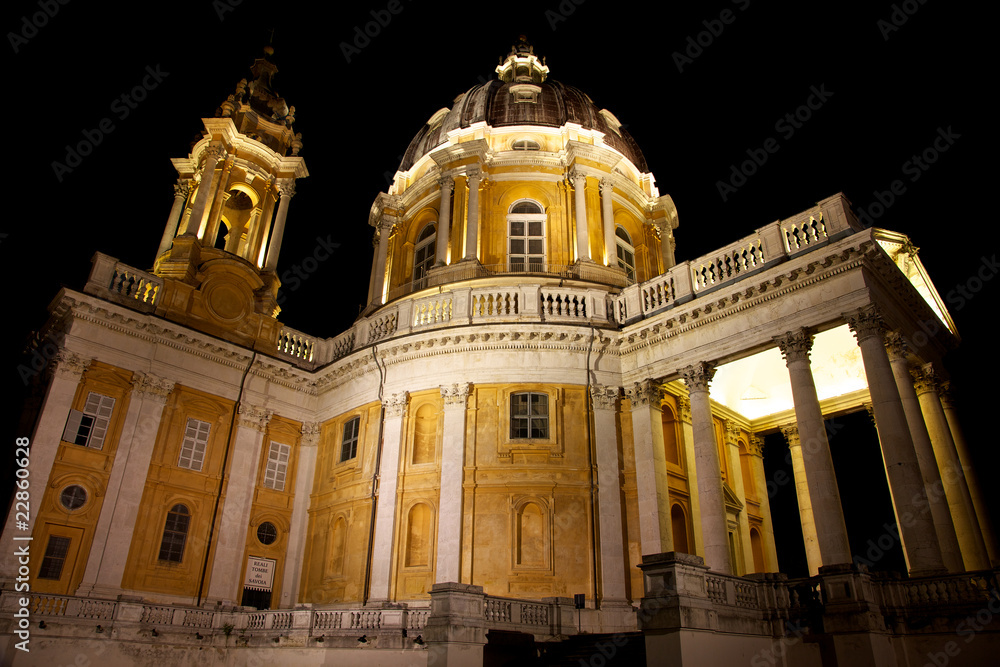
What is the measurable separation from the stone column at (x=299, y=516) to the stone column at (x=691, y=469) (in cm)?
1207

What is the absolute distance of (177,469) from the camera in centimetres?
1952

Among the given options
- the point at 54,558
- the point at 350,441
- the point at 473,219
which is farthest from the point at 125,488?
the point at 473,219

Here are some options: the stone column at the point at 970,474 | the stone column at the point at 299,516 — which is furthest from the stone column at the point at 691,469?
the stone column at the point at 299,516

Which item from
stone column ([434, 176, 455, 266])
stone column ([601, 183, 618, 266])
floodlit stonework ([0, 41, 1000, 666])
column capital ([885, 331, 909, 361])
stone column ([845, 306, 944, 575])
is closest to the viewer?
stone column ([845, 306, 944, 575])

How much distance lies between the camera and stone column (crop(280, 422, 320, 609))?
20594 mm

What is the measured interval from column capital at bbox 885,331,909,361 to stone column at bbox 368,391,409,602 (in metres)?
12.9

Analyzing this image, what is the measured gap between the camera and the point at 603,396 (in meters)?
18.8

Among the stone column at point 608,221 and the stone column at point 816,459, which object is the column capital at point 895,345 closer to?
the stone column at point 816,459

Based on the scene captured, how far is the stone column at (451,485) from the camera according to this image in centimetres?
1725

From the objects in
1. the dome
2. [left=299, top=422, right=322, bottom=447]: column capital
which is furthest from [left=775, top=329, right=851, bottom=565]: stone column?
the dome

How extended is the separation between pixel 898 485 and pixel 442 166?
1991 cm

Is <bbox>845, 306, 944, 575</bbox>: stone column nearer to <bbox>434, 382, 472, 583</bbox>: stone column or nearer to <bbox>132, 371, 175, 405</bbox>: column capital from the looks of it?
<bbox>434, 382, 472, 583</bbox>: stone column

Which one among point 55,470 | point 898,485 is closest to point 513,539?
point 898,485

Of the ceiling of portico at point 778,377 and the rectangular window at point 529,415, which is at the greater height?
the ceiling of portico at point 778,377
